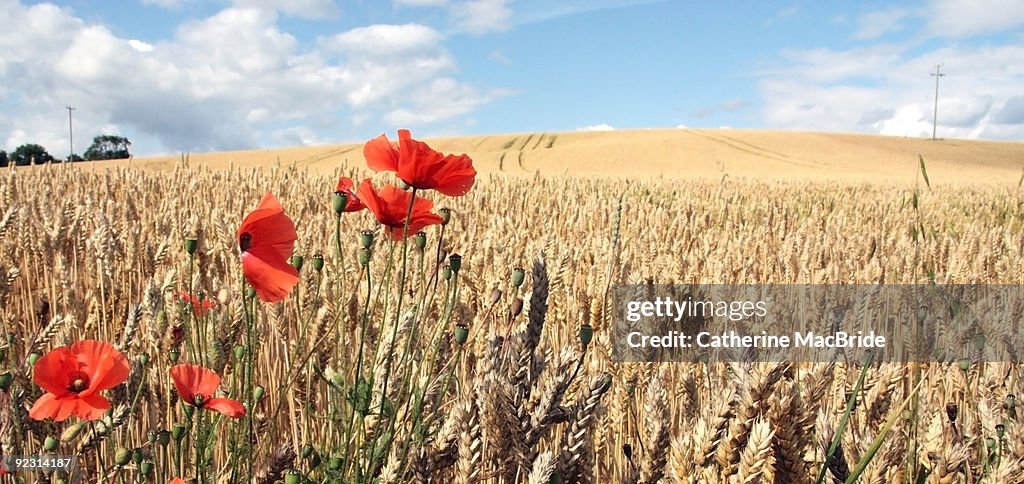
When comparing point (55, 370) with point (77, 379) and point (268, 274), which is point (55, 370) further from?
point (268, 274)

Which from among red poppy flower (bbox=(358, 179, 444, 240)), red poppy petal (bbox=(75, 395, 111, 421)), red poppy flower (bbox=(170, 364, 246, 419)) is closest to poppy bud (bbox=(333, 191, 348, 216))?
red poppy flower (bbox=(358, 179, 444, 240))

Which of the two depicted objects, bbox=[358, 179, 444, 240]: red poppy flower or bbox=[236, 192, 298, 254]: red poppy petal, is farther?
bbox=[358, 179, 444, 240]: red poppy flower

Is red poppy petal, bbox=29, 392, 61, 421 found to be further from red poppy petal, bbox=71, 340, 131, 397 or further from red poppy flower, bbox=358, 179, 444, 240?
red poppy flower, bbox=358, 179, 444, 240

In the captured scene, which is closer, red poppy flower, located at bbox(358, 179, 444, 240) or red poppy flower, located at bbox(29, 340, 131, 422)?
red poppy flower, located at bbox(29, 340, 131, 422)

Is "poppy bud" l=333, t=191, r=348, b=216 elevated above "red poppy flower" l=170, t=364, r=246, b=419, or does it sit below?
above

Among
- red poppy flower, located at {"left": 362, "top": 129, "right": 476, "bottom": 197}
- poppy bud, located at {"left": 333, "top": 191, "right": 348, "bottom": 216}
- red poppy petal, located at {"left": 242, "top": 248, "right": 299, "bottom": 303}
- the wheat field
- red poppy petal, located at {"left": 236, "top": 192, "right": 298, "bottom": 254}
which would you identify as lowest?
the wheat field

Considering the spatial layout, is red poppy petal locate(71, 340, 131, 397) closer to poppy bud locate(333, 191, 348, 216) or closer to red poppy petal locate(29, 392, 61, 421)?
red poppy petal locate(29, 392, 61, 421)

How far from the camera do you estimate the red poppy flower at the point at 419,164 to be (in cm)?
112

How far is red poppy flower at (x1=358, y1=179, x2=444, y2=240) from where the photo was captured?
121cm

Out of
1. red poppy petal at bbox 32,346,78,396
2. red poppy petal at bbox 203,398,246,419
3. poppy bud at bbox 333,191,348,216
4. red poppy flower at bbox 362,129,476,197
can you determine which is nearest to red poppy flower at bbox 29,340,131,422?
red poppy petal at bbox 32,346,78,396

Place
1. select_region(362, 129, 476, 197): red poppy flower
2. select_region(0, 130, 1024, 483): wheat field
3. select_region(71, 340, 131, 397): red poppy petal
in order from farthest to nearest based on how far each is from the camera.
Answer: select_region(362, 129, 476, 197): red poppy flower, select_region(71, 340, 131, 397): red poppy petal, select_region(0, 130, 1024, 483): wheat field

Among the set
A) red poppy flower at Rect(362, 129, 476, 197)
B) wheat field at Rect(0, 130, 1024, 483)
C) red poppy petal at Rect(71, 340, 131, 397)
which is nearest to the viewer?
wheat field at Rect(0, 130, 1024, 483)

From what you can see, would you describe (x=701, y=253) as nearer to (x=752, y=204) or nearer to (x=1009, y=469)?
(x=1009, y=469)

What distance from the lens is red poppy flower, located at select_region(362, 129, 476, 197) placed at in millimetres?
1116
